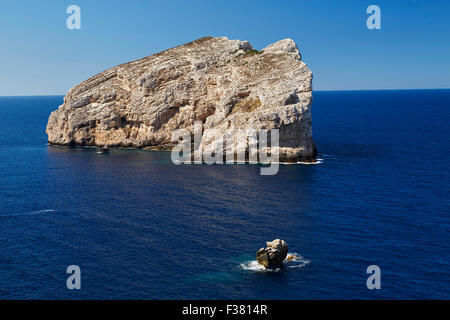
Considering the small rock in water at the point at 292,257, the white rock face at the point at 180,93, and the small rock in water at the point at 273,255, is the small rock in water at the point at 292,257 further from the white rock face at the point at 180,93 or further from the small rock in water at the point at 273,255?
the white rock face at the point at 180,93

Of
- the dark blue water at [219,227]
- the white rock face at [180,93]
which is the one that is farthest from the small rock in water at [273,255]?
the white rock face at [180,93]

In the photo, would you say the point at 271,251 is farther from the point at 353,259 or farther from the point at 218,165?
the point at 218,165

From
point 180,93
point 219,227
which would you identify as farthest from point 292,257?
point 180,93

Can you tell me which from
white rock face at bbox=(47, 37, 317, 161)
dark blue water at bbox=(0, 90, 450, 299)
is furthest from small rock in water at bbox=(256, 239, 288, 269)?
white rock face at bbox=(47, 37, 317, 161)

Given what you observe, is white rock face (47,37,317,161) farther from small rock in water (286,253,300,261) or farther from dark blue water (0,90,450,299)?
small rock in water (286,253,300,261)
